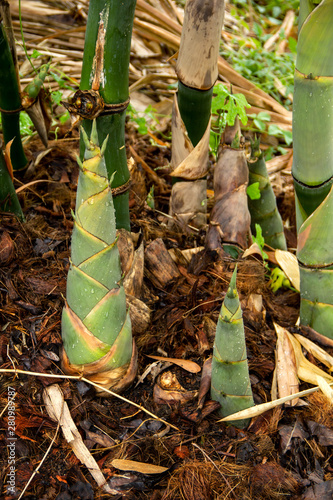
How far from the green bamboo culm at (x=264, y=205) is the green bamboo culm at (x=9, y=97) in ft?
2.68

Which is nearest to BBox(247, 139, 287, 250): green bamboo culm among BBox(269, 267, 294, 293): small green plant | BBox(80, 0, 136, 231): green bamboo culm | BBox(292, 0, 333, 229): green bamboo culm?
BBox(269, 267, 294, 293): small green plant

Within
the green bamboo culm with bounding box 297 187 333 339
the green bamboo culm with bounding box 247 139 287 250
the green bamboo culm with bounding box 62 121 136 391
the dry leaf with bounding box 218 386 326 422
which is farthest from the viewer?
the green bamboo culm with bounding box 247 139 287 250

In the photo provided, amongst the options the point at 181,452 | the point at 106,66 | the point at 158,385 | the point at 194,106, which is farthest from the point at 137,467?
the point at 194,106

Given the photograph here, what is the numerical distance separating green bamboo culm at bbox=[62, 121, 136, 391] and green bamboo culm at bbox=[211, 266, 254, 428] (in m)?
0.23

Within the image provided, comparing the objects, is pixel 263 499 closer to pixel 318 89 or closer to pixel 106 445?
pixel 106 445

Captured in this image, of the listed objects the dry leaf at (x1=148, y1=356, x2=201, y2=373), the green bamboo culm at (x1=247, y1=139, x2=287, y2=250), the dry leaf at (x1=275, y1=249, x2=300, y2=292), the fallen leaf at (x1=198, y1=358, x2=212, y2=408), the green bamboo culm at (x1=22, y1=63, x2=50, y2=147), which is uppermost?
the green bamboo culm at (x1=22, y1=63, x2=50, y2=147)

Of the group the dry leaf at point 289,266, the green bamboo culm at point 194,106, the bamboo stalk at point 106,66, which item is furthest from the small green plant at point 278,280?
the bamboo stalk at point 106,66

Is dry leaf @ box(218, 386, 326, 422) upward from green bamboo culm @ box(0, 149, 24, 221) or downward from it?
downward

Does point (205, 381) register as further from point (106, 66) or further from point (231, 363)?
point (106, 66)

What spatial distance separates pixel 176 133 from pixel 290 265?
0.59m

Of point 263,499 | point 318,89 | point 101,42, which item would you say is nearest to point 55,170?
point 101,42

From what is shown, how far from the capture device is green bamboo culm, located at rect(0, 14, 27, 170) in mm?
1352

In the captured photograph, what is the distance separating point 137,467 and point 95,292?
397mm

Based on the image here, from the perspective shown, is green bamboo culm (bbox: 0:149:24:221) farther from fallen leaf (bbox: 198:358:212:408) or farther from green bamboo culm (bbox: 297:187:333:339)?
green bamboo culm (bbox: 297:187:333:339)
